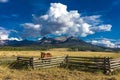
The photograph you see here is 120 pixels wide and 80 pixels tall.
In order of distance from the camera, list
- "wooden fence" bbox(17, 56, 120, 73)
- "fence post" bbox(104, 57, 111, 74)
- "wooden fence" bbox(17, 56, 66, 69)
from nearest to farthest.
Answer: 1. "fence post" bbox(104, 57, 111, 74)
2. "wooden fence" bbox(17, 56, 120, 73)
3. "wooden fence" bbox(17, 56, 66, 69)

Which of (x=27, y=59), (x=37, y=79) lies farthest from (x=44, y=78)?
(x=27, y=59)

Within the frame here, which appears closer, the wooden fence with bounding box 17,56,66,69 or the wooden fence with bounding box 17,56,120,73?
the wooden fence with bounding box 17,56,120,73

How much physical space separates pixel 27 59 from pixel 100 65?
33.7ft

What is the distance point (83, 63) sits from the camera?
29.3 metres

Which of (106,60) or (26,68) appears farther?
(26,68)

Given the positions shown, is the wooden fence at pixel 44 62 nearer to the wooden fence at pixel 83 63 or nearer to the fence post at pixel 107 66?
the wooden fence at pixel 83 63

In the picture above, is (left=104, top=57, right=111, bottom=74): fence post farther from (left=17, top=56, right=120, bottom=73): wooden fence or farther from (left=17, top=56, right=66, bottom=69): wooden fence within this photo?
(left=17, top=56, right=66, bottom=69): wooden fence

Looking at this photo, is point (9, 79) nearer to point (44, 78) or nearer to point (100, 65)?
point (44, 78)

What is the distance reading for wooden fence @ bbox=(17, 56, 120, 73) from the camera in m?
25.8

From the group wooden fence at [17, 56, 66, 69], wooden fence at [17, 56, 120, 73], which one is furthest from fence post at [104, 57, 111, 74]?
wooden fence at [17, 56, 66, 69]

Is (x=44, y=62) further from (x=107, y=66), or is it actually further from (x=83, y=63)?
(x=107, y=66)

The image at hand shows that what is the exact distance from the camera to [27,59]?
3259 cm

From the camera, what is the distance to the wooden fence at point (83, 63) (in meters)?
25.8

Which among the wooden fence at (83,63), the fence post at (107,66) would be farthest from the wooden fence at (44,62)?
the fence post at (107,66)
